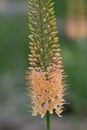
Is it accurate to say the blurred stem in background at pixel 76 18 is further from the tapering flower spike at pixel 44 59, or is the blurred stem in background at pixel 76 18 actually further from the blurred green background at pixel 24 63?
the tapering flower spike at pixel 44 59

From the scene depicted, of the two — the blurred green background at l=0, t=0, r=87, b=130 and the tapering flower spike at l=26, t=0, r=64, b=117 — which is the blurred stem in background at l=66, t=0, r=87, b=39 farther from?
the tapering flower spike at l=26, t=0, r=64, b=117

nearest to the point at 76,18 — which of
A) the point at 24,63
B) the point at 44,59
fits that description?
the point at 24,63

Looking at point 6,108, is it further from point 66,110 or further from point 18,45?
point 18,45

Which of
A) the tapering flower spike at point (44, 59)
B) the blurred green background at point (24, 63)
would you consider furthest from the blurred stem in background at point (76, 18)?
the tapering flower spike at point (44, 59)

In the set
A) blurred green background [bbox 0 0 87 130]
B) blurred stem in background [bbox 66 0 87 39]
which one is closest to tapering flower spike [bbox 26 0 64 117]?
blurred green background [bbox 0 0 87 130]

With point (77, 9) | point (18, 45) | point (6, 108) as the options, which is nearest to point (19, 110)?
point (6, 108)

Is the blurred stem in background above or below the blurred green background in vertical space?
above
